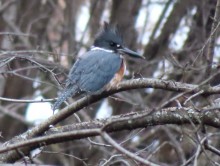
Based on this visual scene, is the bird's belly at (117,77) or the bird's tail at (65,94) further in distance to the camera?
the bird's belly at (117,77)

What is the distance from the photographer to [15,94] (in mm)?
9961

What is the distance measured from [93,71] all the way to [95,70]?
35mm

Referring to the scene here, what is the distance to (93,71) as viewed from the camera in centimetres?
527

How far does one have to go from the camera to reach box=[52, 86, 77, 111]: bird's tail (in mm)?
4386

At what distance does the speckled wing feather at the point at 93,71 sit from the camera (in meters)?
4.81

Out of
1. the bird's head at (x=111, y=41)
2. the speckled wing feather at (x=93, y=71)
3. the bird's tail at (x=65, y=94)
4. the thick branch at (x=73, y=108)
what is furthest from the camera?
the bird's head at (x=111, y=41)

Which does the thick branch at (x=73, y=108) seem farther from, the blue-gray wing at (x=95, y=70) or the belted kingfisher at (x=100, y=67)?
the blue-gray wing at (x=95, y=70)

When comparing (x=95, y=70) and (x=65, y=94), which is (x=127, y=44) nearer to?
(x=95, y=70)

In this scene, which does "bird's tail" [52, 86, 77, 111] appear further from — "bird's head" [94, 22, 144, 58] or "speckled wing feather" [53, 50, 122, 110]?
"bird's head" [94, 22, 144, 58]

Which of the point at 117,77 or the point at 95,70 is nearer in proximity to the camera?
the point at 117,77

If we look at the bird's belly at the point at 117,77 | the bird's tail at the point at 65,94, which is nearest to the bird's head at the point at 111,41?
the bird's belly at the point at 117,77

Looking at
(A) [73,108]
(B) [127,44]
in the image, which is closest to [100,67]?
(A) [73,108]

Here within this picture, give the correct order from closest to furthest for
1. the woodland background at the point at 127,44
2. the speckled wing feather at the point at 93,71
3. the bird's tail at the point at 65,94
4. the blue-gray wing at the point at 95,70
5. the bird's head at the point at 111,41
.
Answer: the bird's tail at the point at 65,94, the speckled wing feather at the point at 93,71, the blue-gray wing at the point at 95,70, the bird's head at the point at 111,41, the woodland background at the point at 127,44

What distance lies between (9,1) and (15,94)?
5.36ft
